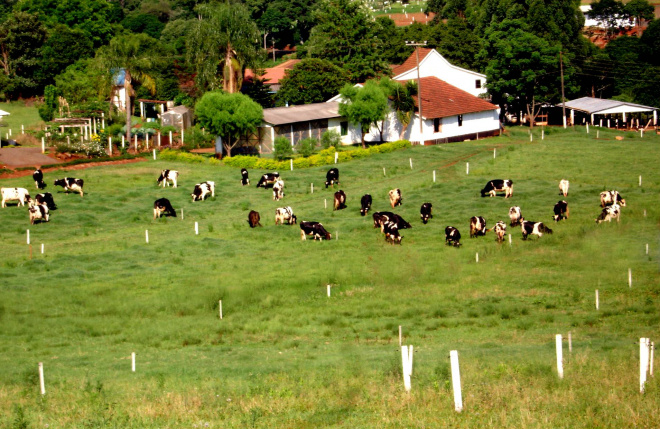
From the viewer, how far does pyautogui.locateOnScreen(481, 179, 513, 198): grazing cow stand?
48.6 metres

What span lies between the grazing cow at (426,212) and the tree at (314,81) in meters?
44.2

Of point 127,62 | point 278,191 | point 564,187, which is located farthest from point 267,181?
point 127,62

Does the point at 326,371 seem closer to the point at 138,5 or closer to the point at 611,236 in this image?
the point at 611,236

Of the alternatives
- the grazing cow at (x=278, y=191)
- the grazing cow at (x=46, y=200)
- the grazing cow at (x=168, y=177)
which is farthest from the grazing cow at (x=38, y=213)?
the grazing cow at (x=278, y=191)

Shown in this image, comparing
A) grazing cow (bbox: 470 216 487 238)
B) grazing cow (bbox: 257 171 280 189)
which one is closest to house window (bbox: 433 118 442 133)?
grazing cow (bbox: 257 171 280 189)

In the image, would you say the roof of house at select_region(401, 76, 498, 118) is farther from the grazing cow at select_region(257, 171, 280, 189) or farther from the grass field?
the grazing cow at select_region(257, 171, 280, 189)

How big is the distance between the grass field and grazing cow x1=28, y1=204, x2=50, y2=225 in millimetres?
564

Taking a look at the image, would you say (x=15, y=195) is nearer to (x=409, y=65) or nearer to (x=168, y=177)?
(x=168, y=177)

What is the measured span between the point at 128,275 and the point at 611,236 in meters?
21.5

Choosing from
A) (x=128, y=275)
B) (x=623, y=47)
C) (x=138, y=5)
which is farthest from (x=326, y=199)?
(x=138, y=5)

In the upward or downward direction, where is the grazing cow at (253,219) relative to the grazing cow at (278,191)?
downward

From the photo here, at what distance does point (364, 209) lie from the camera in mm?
46312

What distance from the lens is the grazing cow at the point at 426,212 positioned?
43.9 m

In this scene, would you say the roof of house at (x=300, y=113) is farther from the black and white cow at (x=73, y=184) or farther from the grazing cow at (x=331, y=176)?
the black and white cow at (x=73, y=184)
